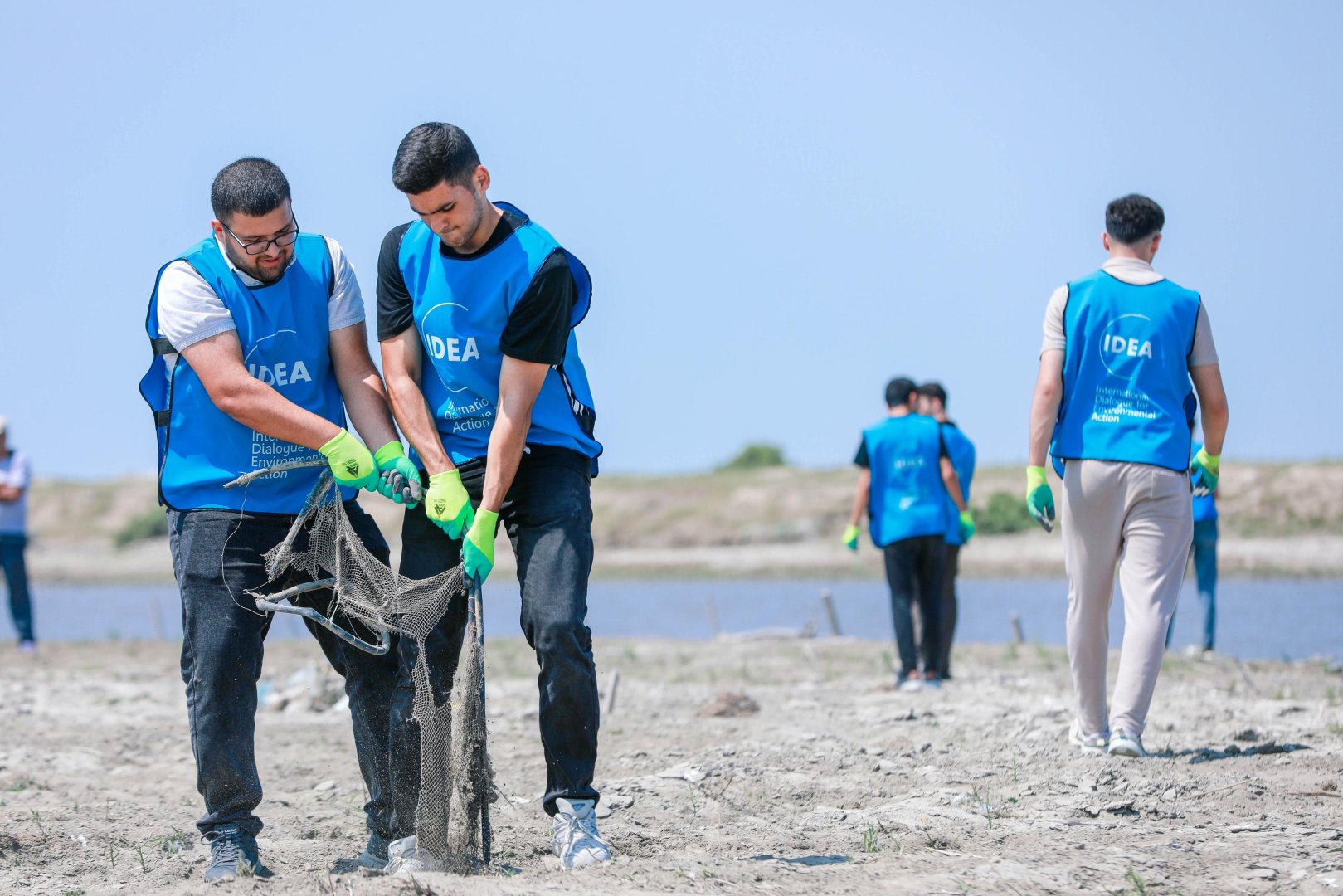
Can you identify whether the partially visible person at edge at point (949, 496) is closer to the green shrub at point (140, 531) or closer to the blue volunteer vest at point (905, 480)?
the blue volunteer vest at point (905, 480)

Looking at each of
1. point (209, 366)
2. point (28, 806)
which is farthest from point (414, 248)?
point (28, 806)

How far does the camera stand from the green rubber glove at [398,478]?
414 cm

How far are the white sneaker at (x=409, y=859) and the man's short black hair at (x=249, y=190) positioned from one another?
1.85 meters

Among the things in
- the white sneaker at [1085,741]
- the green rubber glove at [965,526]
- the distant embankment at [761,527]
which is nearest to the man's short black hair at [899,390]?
the green rubber glove at [965,526]

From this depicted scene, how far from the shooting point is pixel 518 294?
4031mm

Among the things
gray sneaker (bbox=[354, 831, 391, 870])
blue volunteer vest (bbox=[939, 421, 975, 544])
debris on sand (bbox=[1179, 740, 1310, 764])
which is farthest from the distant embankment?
gray sneaker (bbox=[354, 831, 391, 870])

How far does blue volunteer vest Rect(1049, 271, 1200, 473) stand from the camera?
553 cm

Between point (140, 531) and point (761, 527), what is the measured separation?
26080 millimetres

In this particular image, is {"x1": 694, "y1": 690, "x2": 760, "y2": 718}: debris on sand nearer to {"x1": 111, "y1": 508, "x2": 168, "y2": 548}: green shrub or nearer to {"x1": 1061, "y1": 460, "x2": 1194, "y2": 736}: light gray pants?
{"x1": 1061, "y1": 460, "x2": 1194, "y2": 736}: light gray pants

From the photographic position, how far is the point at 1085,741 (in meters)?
5.70

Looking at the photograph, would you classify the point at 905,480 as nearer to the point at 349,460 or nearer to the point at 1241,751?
the point at 1241,751

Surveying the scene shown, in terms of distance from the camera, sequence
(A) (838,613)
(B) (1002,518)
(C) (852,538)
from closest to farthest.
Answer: (C) (852,538)
(A) (838,613)
(B) (1002,518)

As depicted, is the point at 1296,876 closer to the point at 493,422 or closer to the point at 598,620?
the point at 493,422

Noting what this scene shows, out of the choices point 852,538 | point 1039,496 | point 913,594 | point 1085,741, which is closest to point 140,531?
point 852,538
